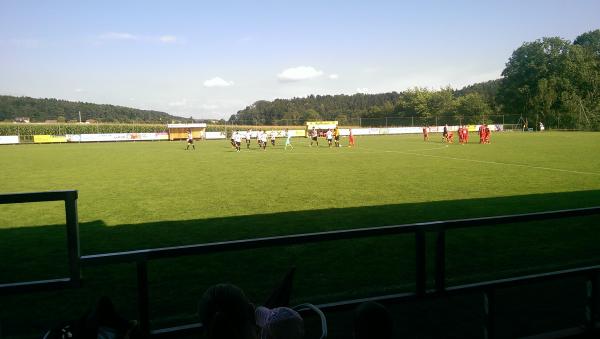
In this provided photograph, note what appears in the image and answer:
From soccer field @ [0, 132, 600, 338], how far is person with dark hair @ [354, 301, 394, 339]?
2.83 meters

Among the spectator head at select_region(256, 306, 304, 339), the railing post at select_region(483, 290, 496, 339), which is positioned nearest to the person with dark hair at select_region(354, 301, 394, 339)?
the spectator head at select_region(256, 306, 304, 339)

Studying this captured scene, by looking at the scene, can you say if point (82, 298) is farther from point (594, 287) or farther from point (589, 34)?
point (589, 34)

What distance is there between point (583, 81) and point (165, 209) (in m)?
85.7

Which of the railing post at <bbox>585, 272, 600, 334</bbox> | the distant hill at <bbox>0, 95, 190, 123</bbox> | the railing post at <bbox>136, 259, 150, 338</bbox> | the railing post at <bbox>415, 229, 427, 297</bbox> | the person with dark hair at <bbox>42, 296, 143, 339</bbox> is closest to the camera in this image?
the person with dark hair at <bbox>42, 296, 143, 339</bbox>

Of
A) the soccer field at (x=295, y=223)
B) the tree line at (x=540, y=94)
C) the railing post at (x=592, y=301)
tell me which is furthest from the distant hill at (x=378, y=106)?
the railing post at (x=592, y=301)

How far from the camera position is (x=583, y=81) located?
7669cm

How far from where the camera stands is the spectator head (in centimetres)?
189

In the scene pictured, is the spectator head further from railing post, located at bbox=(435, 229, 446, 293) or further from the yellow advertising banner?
the yellow advertising banner

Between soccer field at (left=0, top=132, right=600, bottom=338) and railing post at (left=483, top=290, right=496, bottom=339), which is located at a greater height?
railing post at (left=483, top=290, right=496, bottom=339)

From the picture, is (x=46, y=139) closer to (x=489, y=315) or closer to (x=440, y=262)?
(x=440, y=262)

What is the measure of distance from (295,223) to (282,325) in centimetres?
670

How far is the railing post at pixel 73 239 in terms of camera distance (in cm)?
247

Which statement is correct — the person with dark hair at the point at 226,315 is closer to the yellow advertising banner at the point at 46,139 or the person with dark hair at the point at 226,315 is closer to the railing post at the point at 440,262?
the railing post at the point at 440,262

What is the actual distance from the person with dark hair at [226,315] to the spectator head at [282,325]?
25cm
